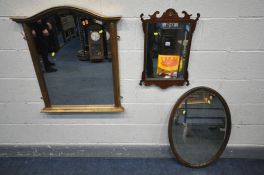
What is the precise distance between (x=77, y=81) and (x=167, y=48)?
102 centimetres

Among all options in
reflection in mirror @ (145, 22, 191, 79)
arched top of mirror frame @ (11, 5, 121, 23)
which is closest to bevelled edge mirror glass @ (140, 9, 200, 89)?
reflection in mirror @ (145, 22, 191, 79)

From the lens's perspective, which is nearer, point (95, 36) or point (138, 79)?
point (95, 36)

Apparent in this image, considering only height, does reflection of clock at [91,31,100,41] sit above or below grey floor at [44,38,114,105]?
above

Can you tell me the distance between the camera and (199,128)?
229cm

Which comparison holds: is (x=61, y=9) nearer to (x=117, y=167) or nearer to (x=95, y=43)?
(x=95, y=43)

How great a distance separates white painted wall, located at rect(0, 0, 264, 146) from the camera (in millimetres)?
1562

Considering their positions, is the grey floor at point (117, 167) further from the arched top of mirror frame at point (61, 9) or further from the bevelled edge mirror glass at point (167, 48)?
the arched top of mirror frame at point (61, 9)

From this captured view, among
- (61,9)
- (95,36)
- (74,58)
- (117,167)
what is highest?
(61,9)

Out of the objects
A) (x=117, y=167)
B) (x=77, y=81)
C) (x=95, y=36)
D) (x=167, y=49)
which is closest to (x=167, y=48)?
(x=167, y=49)

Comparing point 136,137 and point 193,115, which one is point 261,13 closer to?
point 193,115

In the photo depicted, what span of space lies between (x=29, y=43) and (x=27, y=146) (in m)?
1.17

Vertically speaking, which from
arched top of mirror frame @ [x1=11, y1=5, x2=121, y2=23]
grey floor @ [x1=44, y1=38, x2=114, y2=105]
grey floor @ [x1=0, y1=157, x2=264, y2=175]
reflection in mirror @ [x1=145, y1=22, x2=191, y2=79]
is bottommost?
grey floor @ [x1=0, y1=157, x2=264, y2=175]

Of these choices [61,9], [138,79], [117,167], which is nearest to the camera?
[61,9]

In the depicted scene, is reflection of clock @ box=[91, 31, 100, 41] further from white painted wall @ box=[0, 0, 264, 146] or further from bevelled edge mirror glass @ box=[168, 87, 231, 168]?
bevelled edge mirror glass @ box=[168, 87, 231, 168]
